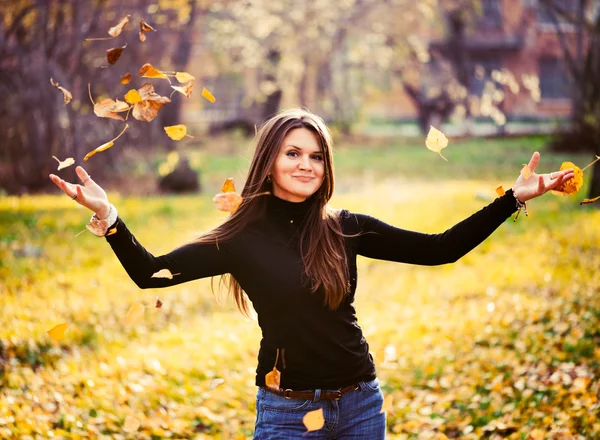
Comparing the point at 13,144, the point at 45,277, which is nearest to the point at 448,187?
the point at 13,144

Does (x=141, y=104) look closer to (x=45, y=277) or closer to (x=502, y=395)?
(x=502, y=395)

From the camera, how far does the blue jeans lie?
294cm

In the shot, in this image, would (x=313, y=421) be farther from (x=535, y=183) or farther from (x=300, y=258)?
(x=535, y=183)

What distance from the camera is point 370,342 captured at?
7191mm

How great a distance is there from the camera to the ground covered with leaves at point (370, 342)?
17.3 ft

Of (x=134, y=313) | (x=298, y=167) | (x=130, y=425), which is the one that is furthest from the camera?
(x=130, y=425)

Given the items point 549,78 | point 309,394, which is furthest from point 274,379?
point 549,78

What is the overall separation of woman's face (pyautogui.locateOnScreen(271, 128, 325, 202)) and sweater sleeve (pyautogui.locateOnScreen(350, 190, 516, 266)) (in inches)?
10.1

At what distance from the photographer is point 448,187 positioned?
1697 cm

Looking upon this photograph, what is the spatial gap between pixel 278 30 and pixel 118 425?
17.8 meters

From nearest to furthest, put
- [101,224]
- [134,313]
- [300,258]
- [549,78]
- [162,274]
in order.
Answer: [101,224] → [162,274] → [300,258] → [134,313] → [549,78]

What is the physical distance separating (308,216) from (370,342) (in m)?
4.12

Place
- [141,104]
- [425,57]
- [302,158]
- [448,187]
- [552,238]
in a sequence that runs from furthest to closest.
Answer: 1. [425,57]
2. [448,187]
3. [552,238]
4. [141,104]
5. [302,158]

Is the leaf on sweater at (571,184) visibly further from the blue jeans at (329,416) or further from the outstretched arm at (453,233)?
the blue jeans at (329,416)
